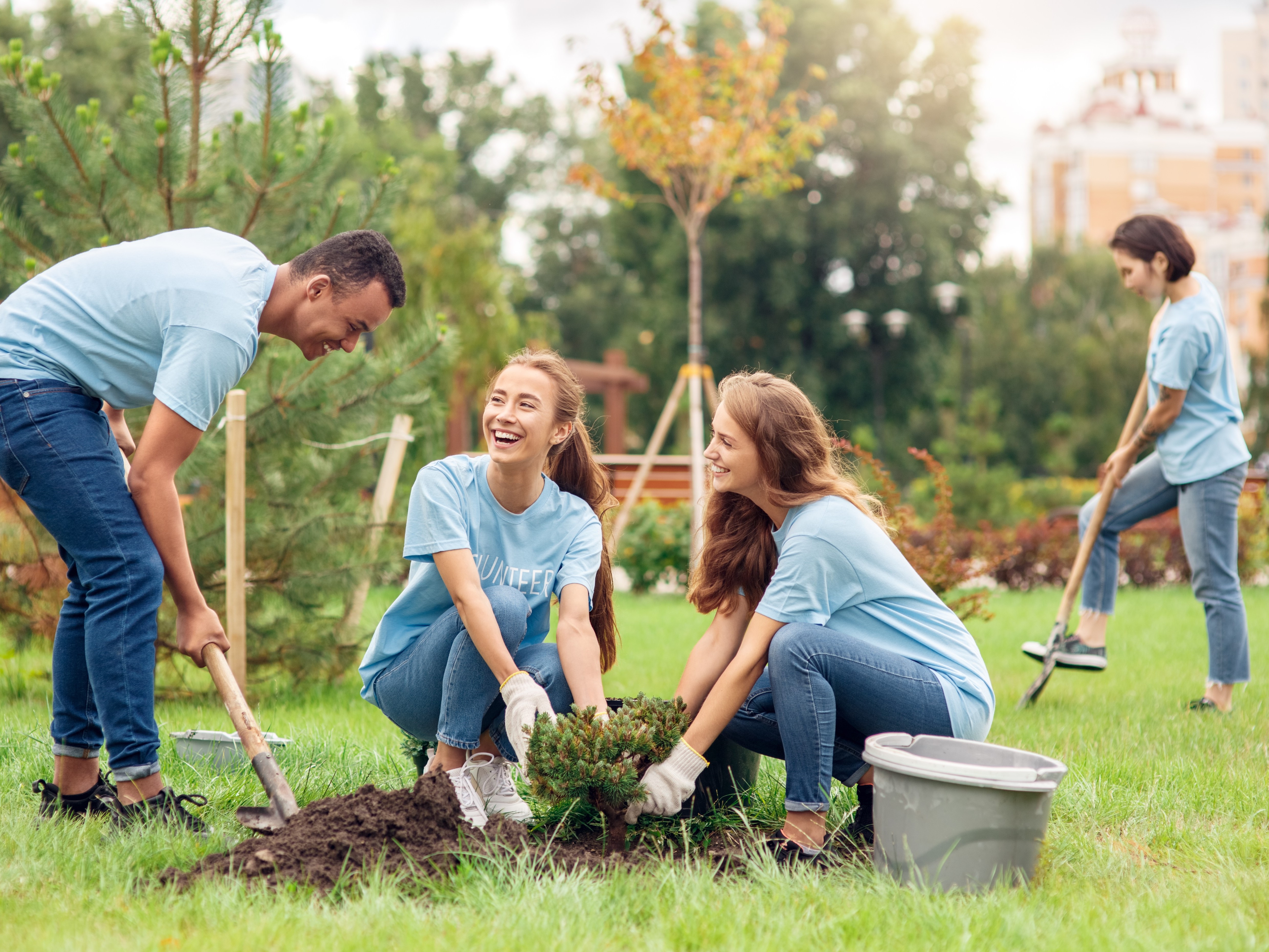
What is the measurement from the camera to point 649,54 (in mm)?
9367

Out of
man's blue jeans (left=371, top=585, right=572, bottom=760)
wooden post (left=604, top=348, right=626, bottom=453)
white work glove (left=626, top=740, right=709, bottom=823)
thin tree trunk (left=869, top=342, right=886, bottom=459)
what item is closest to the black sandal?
white work glove (left=626, top=740, right=709, bottom=823)

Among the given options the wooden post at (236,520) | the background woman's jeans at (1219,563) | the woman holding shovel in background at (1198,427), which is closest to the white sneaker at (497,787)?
the wooden post at (236,520)

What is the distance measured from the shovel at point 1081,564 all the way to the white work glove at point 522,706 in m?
2.68

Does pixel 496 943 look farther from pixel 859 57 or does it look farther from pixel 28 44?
pixel 859 57

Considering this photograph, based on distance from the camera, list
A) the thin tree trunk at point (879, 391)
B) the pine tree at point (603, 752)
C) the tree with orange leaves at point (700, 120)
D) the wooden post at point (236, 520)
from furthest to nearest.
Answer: the thin tree trunk at point (879, 391)
the tree with orange leaves at point (700, 120)
the wooden post at point (236, 520)
the pine tree at point (603, 752)

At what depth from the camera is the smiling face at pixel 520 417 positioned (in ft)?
9.39

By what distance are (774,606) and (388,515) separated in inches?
110

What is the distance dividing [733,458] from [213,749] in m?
1.85

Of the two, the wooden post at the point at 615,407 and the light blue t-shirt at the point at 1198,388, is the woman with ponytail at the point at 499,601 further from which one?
the wooden post at the point at 615,407

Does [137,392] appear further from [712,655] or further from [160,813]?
[712,655]

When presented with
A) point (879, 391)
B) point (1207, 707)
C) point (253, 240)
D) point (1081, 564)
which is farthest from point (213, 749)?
point (879, 391)

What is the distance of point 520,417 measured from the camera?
2.87 meters

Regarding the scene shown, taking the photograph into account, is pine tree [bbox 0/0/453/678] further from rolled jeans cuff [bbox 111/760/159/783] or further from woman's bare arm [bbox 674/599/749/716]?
woman's bare arm [bbox 674/599/749/716]

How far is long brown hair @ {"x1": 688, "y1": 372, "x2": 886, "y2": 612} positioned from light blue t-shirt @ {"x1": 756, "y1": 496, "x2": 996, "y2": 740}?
0.22 ft
